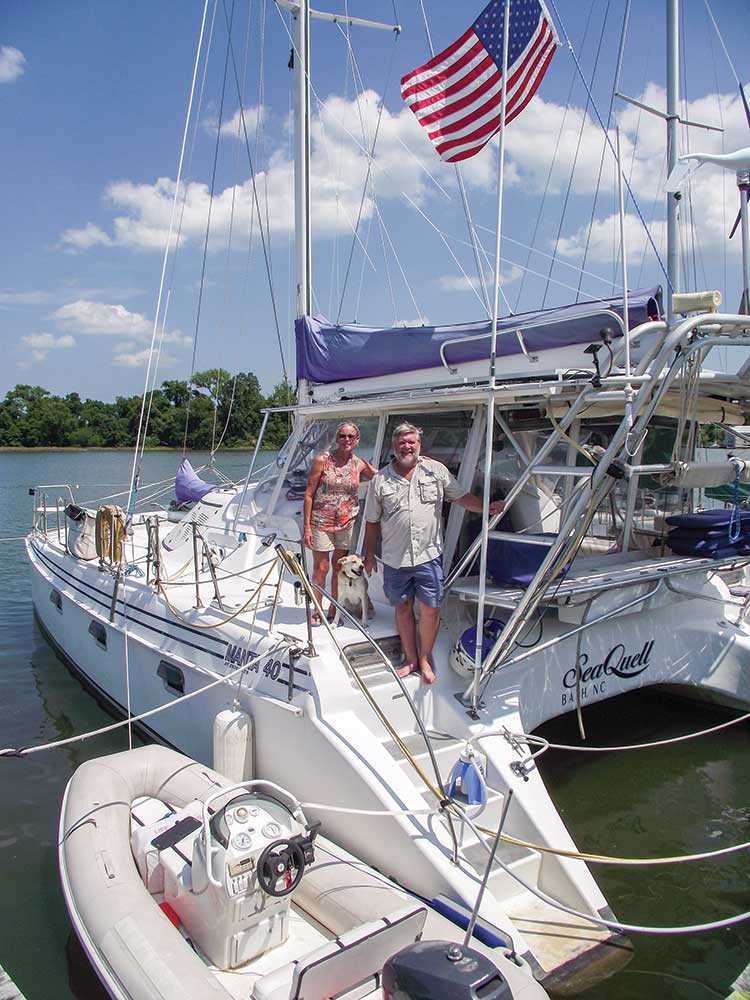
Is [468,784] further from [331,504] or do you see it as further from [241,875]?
[331,504]

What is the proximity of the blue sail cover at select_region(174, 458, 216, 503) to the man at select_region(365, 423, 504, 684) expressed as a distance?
17.4ft

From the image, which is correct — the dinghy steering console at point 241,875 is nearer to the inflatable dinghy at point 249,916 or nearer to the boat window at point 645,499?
the inflatable dinghy at point 249,916

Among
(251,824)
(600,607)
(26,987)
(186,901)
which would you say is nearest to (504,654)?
(600,607)

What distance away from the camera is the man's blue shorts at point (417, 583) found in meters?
4.65

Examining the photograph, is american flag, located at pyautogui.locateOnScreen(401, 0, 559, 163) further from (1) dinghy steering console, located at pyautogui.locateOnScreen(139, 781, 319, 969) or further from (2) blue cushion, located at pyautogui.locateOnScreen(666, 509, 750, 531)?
(1) dinghy steering console, located at pyautogui.locateOnScreen(139, 781, 319, 969)

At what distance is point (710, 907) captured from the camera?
166 inches

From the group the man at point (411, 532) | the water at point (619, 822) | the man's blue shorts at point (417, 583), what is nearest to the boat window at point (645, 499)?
the man at point (411, 532)

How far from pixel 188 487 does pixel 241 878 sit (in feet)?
23.0

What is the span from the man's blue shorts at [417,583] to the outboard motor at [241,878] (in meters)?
1.61

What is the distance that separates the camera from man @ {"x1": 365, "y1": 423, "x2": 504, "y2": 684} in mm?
4613

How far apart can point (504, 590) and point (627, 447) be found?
1472 mm

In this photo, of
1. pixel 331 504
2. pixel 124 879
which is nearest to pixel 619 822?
pixel 331 504

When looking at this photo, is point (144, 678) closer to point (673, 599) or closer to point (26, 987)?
point (26, 987)

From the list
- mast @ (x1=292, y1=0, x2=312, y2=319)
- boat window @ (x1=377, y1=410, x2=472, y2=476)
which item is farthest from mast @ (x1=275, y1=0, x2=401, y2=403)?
boat window @ (x1=377, y1=410, x2=472, y2=476)
